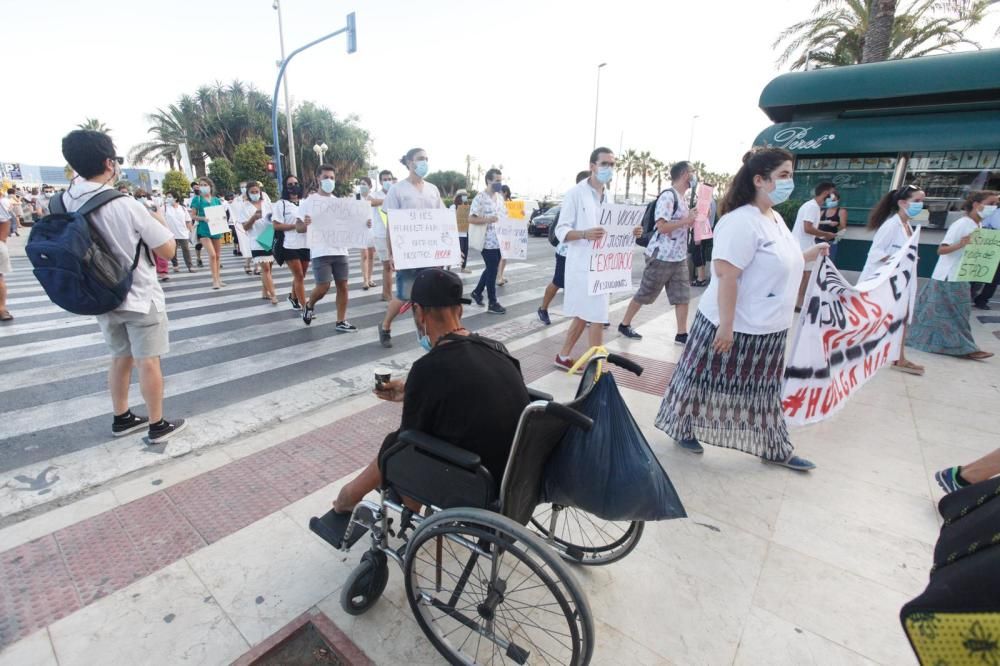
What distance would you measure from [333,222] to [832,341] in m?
5.11

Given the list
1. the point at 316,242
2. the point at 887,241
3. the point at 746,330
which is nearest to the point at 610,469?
the point at 746,330

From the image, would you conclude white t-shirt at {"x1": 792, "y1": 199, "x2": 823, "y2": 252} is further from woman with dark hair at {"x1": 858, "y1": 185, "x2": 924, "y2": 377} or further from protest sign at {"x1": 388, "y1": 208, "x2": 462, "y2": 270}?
protest sign at {"x1": 388, "y1": 208, "x2": 462, "y2": 270}

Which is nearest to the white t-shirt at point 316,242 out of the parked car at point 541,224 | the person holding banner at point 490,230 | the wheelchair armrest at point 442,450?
the person holding banner at point 490,230

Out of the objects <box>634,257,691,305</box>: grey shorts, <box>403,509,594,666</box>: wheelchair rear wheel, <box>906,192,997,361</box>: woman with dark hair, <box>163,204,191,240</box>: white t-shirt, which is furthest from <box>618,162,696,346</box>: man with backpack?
<box>163,204,191,240</box>: white t-shirt

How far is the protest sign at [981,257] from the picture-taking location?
5238mm

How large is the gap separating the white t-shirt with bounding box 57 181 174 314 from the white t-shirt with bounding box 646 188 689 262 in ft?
14.5

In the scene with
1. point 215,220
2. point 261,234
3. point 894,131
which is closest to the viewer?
point 261,234

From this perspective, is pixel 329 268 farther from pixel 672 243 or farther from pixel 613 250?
pixel 672 243

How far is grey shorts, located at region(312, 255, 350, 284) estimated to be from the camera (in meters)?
5.82

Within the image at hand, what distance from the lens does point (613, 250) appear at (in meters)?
4.57

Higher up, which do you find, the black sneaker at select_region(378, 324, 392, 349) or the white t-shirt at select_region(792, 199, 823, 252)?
the white t-shirt at select_region(792, 199, 823, 252)

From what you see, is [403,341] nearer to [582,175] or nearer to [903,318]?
[582,175]

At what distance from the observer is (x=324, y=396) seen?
4.21 m

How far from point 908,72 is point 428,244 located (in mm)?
11598
